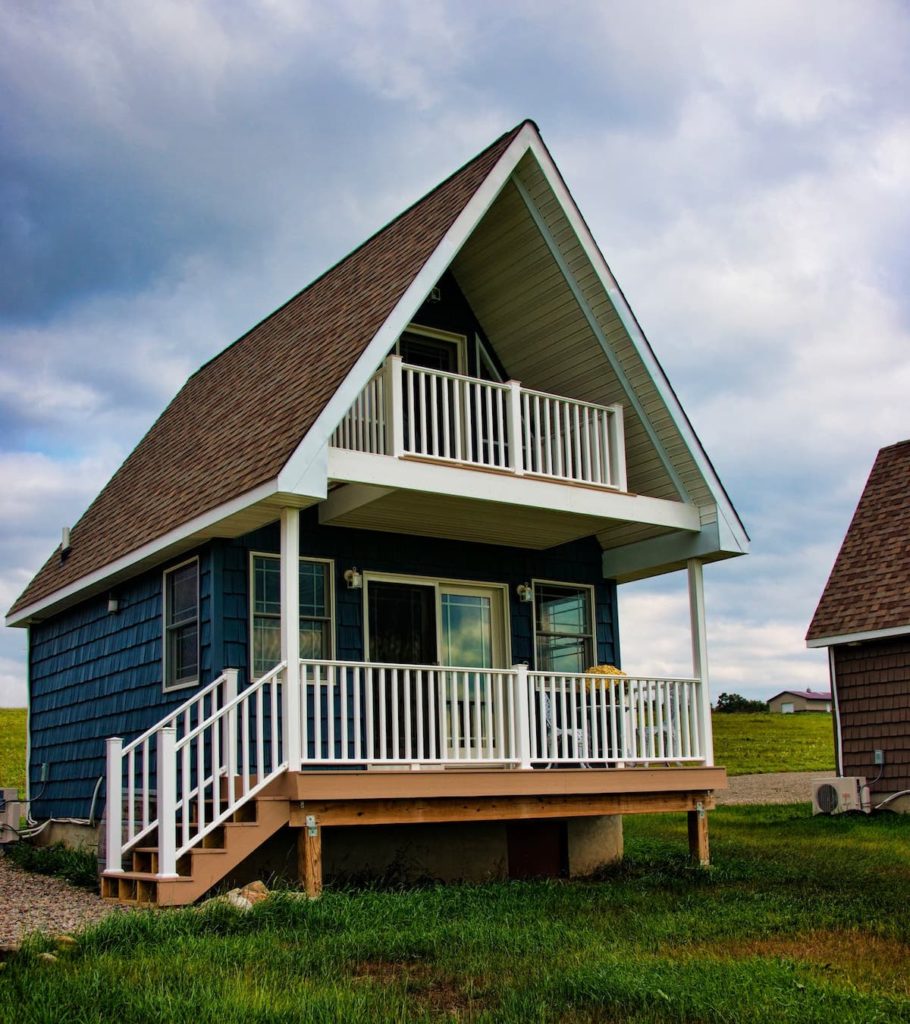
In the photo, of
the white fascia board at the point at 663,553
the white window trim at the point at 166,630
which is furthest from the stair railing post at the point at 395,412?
the white fascia board at the point at 663,553

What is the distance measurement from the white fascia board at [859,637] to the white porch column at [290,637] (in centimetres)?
1265

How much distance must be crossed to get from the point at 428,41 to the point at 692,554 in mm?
6052

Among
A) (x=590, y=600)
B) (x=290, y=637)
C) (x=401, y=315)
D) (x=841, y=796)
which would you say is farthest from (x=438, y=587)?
(x=841, y=796)

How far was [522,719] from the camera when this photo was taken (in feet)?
38.7

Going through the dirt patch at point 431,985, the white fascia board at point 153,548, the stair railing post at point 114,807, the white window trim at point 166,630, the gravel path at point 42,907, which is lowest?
the dirt patch at point 431,985

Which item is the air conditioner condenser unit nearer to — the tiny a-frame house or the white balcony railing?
the tiny a-frame house

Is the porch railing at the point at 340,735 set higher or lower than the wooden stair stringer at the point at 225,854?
higher

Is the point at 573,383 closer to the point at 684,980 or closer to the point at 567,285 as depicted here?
the point at 567,285

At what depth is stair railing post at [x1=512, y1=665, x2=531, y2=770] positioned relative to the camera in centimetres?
1173

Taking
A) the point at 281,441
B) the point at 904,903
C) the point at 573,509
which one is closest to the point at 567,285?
the point at 573,509

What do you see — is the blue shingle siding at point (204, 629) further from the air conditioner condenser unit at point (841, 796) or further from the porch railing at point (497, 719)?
the air conditioner condenser unit at point (841, 796)

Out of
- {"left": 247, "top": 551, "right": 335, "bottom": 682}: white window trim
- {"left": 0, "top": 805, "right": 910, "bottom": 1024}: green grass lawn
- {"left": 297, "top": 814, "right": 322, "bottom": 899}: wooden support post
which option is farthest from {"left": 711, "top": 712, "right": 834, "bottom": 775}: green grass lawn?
{"left": 297, "top": 814, "right": 322, "bottom": 899}: wooden support post

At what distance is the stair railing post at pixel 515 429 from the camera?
39.8ft

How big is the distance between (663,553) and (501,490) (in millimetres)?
3033
